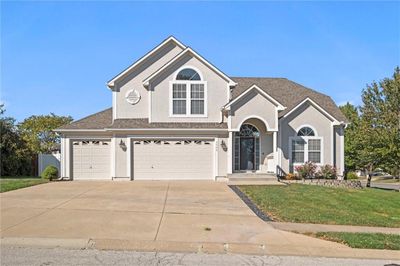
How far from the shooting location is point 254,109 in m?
23.4

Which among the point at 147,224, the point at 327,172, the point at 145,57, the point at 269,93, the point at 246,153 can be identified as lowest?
the point at 147,224

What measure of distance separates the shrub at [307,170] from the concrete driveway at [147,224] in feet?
30.6

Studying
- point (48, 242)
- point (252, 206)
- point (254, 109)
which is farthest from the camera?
point (254, 109)

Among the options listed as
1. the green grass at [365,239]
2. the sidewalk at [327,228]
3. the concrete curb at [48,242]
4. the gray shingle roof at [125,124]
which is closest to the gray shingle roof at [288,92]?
the gray shingle roof at [125,124]

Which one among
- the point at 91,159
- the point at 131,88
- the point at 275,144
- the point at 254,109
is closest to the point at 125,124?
the point at 131,88

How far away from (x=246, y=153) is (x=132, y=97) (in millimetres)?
7639

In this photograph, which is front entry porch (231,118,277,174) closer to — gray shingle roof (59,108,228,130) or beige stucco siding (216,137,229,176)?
beige stucco siding (216,137,229,176)

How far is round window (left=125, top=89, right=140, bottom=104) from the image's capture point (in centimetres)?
2495

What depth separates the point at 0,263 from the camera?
7.23m

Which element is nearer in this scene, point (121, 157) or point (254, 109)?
point (254, 109)

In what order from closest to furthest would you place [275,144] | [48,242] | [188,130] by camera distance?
[48,242] → [188,130] → [275,144]

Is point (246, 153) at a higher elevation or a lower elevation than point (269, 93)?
lower

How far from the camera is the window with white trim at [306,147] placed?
25.1 metres

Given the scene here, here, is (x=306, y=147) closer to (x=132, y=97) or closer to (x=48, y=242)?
(x=132, y=97)
